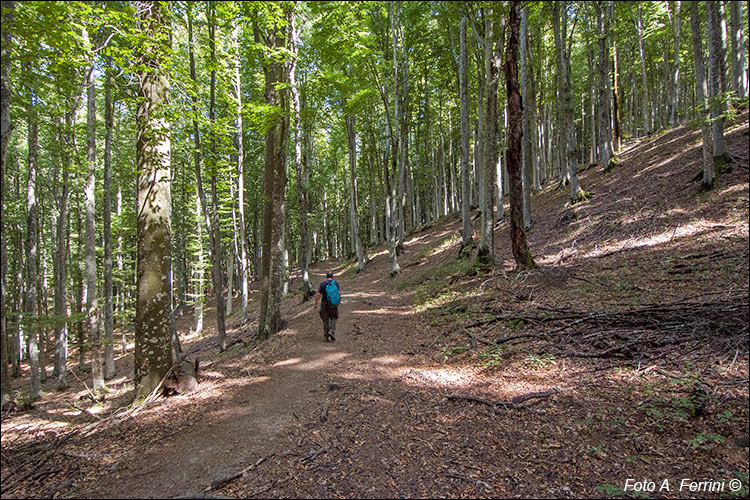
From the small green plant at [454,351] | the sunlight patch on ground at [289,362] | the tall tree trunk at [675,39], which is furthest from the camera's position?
the tall tree trunk at [675,39]

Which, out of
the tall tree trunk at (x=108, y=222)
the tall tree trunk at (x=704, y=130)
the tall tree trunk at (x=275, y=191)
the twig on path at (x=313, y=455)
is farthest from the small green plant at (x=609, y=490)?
the tall tree trunk at (x=108, y=222)

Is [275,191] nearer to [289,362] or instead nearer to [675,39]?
[289,362]

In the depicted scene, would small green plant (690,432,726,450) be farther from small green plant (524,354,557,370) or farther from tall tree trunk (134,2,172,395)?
tall tree trunk (134,2,172,395)

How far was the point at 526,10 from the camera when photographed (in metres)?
14.4

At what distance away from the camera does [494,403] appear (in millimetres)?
4840

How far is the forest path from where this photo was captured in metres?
3.63

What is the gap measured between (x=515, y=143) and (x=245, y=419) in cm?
969

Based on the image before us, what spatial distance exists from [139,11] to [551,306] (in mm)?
9958

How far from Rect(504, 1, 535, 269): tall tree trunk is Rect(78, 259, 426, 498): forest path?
13.3ft

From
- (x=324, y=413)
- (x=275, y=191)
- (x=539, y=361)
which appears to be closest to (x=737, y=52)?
(x=539, y=361)

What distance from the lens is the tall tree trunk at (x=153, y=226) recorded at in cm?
588

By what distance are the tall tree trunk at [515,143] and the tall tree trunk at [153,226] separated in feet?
27.9

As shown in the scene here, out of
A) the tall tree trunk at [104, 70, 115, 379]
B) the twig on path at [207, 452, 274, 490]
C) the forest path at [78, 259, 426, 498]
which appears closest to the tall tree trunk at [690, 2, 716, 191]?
the forest path at [78, 259, 426, 498]

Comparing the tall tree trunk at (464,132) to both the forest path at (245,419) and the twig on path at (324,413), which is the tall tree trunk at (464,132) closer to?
the forest path at (245,419)
